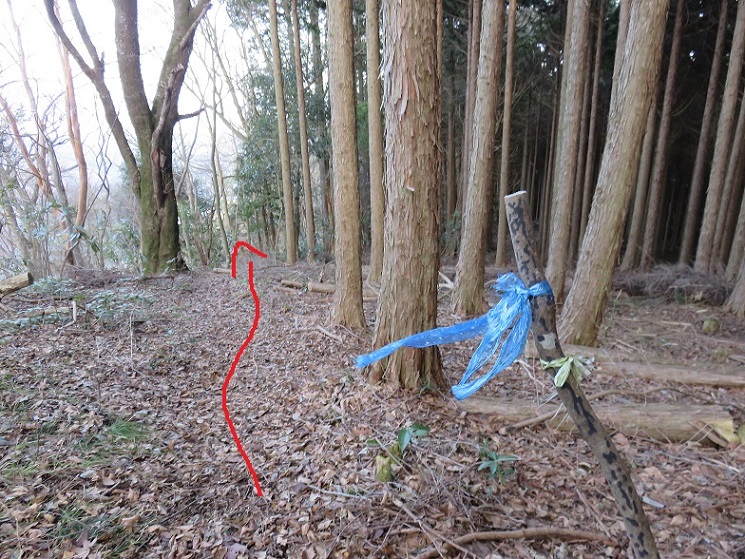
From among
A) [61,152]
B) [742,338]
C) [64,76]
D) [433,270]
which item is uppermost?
[64,76]

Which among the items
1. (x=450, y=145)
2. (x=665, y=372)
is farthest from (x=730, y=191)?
(x=450, y=145)

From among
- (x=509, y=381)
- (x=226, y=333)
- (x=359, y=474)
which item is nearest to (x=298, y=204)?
(x=226, y=333)

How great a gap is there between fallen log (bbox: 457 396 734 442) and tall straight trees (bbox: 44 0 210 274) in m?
7.55

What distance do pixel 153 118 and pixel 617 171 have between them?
865 cm

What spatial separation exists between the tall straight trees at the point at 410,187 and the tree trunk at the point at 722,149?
8.24 metres

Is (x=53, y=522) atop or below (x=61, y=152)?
below

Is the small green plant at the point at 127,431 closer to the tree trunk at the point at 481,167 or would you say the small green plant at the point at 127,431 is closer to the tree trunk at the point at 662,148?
the tree trunk at the point at 481,167

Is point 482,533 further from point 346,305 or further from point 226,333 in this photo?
point 226,333

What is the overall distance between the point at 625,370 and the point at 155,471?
454 centimetres

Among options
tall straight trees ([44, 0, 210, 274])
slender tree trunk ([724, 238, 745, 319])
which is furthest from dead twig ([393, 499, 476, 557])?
tall straight trees ([44, 0, 210, 274])

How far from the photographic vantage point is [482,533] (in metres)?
2.20

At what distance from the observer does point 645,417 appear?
10.8 ft

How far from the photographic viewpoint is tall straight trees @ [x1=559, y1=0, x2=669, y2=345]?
13.6ft

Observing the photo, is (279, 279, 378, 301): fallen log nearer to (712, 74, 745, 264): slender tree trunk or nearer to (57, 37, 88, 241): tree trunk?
(57, 37, 88, 241): tree trunk
